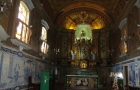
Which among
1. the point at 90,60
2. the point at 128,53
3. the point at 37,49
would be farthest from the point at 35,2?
the point at 90,60

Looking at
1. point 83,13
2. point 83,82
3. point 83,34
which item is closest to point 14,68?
point 83,82

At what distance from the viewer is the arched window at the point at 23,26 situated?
26.2 feet

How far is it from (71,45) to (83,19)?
434cm

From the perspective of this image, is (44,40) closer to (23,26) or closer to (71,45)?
(23,26)

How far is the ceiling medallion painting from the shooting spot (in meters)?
19.6

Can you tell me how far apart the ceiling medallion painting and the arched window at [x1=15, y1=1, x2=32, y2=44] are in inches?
401

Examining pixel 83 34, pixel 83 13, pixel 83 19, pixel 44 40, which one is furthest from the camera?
pixel 83 19

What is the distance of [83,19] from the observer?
20.3 meters

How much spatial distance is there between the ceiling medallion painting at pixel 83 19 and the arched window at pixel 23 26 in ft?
33.4

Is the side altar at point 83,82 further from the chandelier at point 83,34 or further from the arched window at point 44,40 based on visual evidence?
the chandelier at point 83,34

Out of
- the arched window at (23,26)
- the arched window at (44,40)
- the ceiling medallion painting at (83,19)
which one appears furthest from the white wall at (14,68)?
the ceiling medallion painting at (83,19)

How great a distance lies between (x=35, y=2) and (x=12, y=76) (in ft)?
21.1

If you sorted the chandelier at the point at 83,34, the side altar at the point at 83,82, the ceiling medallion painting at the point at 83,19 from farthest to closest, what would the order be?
the ceiling medallion painting at the point at 83,19 → the chandelier at the point at 83,34 → the side altar at the point at 83,82

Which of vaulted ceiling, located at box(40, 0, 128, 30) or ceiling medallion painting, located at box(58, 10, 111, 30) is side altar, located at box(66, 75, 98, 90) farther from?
ceiling medallion painting, located at box(58, 10, 111, 30)
